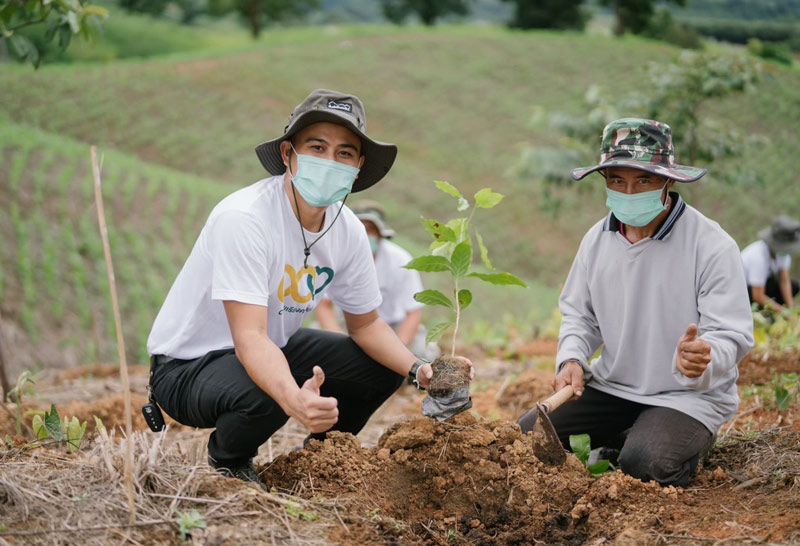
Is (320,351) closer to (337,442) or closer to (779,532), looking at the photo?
(337,442)

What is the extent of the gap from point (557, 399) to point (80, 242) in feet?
24.2

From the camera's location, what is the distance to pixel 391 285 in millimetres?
4953

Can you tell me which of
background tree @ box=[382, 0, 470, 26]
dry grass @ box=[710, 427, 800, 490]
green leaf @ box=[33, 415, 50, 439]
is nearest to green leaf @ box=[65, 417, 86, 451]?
green leaf @ box=[33, 415, 50, 439]

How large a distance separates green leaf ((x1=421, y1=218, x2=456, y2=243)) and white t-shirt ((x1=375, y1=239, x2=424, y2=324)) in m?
2.05

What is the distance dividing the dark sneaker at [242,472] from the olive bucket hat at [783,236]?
17.8ft

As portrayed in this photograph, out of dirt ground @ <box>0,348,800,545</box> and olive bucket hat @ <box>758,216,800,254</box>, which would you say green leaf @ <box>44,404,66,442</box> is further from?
olive bucket hat @ <box>758,216,800,254</box>

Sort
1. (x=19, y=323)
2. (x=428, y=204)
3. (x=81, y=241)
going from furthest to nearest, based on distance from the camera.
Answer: (x=428, y=204)
(x=81, y=241)
(x=19, y=323)

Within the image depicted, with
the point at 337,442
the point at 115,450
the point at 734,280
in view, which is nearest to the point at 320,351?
the point at 337,442

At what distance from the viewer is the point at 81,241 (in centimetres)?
856

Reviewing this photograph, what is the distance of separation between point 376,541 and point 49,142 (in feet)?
36.2

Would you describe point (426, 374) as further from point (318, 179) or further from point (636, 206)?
point (636, 206)

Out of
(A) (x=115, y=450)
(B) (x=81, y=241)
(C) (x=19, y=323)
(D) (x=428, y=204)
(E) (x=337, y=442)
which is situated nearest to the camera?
(A) (x=115, y=450)

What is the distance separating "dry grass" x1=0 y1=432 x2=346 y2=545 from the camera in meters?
1.80

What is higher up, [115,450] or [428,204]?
[115,450]
